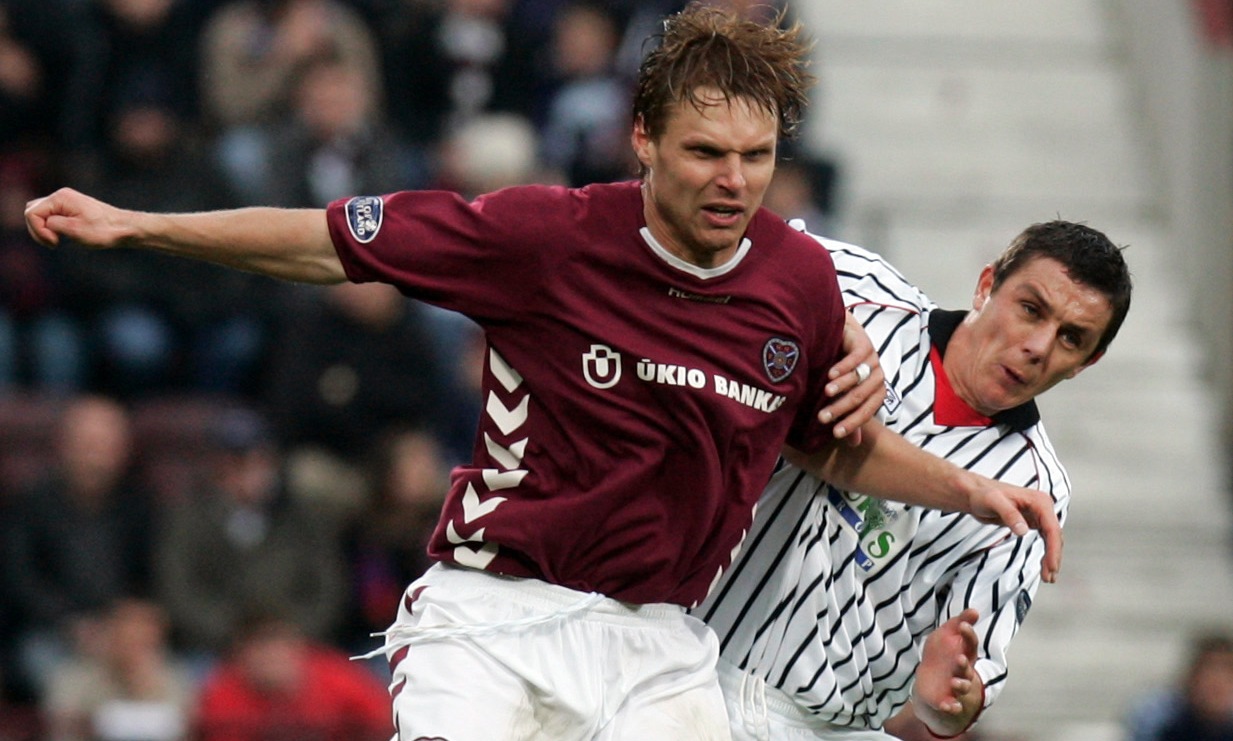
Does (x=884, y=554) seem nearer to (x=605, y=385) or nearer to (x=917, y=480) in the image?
(x=917, y=480)

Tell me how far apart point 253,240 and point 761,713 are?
5.79ft

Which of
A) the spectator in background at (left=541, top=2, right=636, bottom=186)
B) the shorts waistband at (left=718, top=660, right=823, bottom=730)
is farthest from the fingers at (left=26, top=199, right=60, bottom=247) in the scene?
the spectator in background at (left=541, top=2, right=636, bottom=186)

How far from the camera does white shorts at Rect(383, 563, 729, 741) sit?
445cm

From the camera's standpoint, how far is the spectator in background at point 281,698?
888 cm

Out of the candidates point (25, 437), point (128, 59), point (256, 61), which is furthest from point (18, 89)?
point (25, 437)

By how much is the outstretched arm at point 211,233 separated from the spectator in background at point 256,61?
255 inches

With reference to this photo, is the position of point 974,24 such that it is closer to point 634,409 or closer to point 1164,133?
point 1164,133

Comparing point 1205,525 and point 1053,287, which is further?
point 1205,525

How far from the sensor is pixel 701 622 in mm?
4891

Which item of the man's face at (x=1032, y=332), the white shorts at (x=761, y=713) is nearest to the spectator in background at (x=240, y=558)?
the white shorts at (x=761, y=713)

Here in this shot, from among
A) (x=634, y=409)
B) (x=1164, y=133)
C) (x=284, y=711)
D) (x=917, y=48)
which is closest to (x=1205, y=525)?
(x=1164, y=133)

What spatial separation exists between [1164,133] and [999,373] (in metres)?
8.20

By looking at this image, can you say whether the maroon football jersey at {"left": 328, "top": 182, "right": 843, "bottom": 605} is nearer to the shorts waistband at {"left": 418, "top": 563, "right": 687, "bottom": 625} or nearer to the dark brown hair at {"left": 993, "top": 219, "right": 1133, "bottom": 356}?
the shorts waistband at {"left": 418, "top": 563, "right": 687, "bottom": 625}

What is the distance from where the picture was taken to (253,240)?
169 inches
